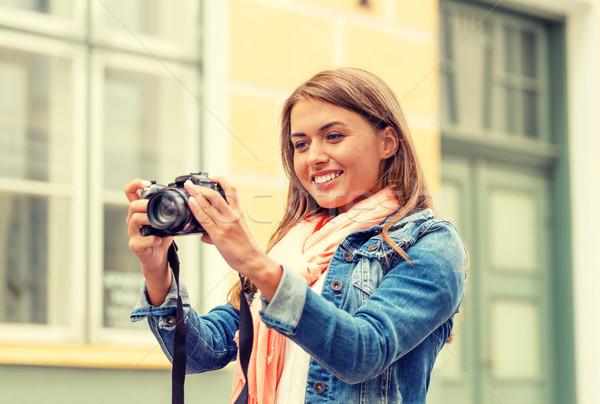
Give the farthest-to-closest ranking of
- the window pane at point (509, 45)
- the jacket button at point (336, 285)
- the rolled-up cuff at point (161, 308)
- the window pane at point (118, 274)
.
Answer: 1. the window pane at point (509, 45)
2. the window pane at point (118, 274)
3. the rolled-up cuff at point (161, 308)
4. the jacket button at point (336, 285)

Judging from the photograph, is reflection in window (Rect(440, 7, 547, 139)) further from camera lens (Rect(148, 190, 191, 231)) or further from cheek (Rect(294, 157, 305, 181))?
camera lens (Rect(148, 190, 191, 231))

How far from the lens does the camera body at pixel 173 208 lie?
160 centimetres

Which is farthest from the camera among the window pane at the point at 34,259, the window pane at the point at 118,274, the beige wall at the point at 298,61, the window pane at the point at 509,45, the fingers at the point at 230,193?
the window pane at the point at 509,45

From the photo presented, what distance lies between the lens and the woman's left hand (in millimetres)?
1471

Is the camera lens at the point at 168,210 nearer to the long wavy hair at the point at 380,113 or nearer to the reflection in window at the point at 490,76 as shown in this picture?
the long wavy hair at the point at 380,113

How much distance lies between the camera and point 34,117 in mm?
3869

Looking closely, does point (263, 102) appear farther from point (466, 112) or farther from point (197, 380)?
point (466, 112)

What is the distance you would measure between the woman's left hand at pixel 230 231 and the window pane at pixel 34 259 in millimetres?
2408

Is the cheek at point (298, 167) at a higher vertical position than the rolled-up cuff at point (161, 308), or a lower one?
higher

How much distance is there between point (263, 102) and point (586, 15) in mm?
2727

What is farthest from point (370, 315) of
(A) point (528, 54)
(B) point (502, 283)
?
(A) point (528, 54)

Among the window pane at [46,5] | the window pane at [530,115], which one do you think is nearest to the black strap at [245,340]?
the window pane at [46,5]

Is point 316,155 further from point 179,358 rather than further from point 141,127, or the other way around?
point 141,127

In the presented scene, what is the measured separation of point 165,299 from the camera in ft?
5.99
